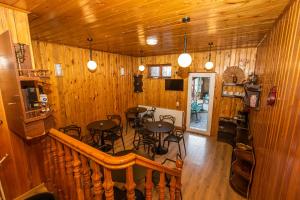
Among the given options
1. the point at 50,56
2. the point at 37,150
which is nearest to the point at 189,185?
the point at 37,150

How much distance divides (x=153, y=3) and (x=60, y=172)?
2.06m

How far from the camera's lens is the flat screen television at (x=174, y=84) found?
17.0 ft

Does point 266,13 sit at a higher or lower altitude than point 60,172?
higher

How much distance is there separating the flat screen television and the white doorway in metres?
0.33

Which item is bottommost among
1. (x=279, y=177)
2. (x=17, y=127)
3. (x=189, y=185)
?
(x=189, y=185)

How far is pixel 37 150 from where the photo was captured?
1945mm

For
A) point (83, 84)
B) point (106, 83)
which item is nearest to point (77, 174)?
point (83, 84)

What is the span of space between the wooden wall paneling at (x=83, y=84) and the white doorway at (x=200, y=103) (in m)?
2.56

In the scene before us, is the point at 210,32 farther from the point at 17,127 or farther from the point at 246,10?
the point at 17,127

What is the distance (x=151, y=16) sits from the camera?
6.24 feet

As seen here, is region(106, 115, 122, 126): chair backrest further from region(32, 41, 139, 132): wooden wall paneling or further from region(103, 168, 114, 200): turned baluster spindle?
region(103, 168, 114, 200): turned baluster spindle

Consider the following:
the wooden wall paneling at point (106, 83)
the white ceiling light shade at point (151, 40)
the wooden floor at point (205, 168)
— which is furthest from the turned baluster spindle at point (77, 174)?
the wooden wall paneling at point (106, 83)

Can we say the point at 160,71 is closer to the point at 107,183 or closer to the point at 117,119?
the point at 117,119

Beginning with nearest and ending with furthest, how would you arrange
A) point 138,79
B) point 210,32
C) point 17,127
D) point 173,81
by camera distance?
point 17,127
point 210,32
point 173,81
point 138,79
